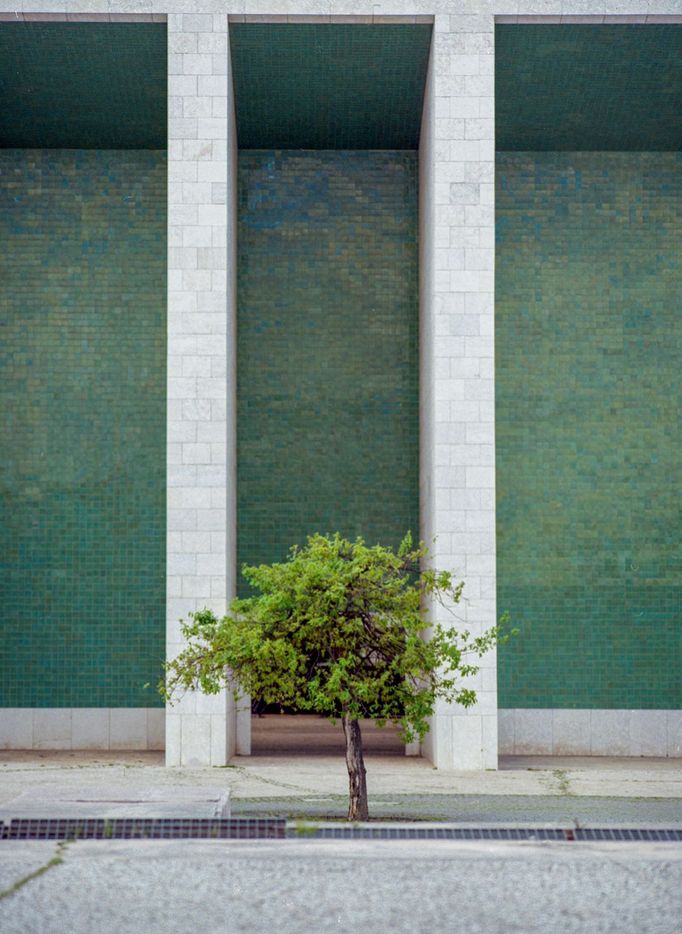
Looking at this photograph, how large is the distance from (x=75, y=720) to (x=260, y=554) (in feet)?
11.1

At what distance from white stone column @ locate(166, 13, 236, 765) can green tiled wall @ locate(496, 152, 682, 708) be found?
428cm

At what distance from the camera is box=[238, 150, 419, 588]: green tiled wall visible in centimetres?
1841

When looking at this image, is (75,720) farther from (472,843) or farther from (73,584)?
(472,843)

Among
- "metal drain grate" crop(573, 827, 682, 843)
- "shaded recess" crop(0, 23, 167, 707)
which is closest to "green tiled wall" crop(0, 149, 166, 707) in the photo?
"shaded recess" crop(0, 23, 167, 707)

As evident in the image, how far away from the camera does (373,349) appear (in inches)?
732

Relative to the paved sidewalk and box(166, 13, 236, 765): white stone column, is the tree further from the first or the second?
box(166, 13, 236, 765): white stone column

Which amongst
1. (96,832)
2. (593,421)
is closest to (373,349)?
(593,421)

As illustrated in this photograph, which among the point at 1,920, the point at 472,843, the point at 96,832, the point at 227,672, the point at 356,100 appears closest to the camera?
the point at 1,920

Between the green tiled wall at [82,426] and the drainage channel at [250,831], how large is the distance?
10774 millimetres

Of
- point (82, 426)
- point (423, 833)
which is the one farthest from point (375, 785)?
point (423, 833)

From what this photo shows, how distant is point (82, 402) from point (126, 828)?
11.8 m

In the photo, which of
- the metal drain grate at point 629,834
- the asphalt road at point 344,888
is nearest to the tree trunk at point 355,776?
the metal drain grate at point 629,834

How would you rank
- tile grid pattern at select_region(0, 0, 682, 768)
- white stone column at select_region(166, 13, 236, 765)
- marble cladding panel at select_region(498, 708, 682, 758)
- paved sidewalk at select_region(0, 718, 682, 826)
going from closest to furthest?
1. paved sidewalk at select_region(0, 718, 682, 826)
2. white stone column at select_region(166, 13, 236, 765)
3. tile grid pattern at select_region(0, 0, 682, 768)
4. marble cladding panel at select_region(498, 708, 682, 758)

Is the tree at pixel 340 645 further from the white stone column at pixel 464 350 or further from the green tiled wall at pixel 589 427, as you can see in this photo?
the green tiled wall at pixel 589 427
